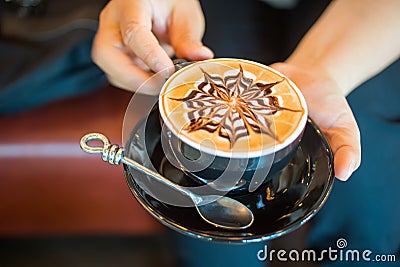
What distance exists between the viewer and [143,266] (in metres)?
0.96

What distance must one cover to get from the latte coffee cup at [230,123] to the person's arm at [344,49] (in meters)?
0.15

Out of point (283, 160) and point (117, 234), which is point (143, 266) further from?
point (283, 160)

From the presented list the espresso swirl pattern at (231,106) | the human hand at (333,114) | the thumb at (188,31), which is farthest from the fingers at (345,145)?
the thumb at (188,31)

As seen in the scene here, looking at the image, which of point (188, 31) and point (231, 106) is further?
point (188, 31)

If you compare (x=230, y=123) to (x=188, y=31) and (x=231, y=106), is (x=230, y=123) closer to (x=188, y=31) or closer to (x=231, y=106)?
(x=231, y=106)

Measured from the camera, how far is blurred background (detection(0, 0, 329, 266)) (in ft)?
2.98

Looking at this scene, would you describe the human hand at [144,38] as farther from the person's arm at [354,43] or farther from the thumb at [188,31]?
the person's arm at [354,43]

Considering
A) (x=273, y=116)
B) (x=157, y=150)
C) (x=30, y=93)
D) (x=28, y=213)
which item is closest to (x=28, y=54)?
(x=30, y=93)

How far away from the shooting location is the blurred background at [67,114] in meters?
0.91

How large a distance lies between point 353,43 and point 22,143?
0.64m

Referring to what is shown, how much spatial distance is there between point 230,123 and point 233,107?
3cm

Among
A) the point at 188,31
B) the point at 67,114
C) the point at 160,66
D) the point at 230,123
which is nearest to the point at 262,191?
the point at 230,123

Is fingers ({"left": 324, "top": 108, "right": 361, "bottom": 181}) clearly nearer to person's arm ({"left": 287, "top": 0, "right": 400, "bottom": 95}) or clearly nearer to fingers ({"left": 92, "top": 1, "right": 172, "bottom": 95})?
person's arm ({"left": 287, "top": 0, "right": 400, "bottom": 95})

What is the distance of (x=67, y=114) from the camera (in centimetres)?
94
